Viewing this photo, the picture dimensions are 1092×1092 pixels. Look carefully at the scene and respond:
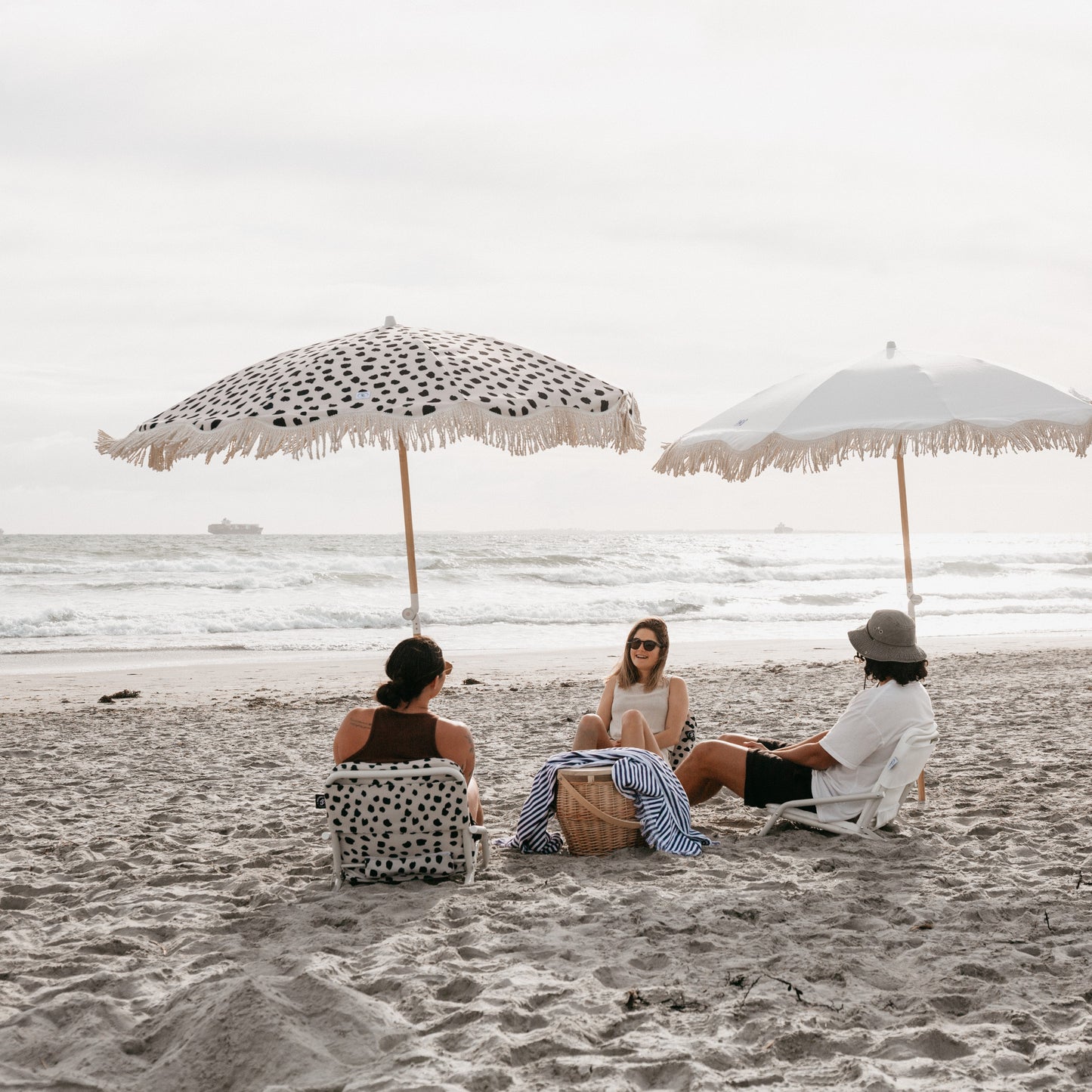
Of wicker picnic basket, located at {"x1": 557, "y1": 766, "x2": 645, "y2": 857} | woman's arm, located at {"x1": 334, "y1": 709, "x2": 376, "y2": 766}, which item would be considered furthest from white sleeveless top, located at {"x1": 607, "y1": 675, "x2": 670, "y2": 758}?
woman's arm, located at {"x1": 334, "y1": 709, "x2": 376, "y2": 766}

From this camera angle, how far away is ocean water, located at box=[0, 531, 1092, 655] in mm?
18922

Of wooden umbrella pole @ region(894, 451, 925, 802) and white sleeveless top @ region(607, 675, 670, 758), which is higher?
wooden umbrella pole @ region(894, 451, 925, 802)

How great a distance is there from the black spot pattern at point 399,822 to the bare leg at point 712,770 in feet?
4.59

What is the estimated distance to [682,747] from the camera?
5555 mm

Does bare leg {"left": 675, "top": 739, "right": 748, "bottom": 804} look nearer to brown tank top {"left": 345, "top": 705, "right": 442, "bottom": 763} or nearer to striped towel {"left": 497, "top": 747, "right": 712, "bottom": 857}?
striped towel {"left": 497, "top": 747, "right": 712, "bottom": 857}

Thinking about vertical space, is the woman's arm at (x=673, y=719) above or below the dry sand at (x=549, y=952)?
above

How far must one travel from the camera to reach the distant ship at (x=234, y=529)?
72.5m

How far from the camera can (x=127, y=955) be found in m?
3.42

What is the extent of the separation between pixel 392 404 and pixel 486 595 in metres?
23.3

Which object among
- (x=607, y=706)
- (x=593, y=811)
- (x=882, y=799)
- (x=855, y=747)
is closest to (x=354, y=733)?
(x=593, y=811)

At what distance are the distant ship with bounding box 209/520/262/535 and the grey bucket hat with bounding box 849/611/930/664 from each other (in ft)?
233

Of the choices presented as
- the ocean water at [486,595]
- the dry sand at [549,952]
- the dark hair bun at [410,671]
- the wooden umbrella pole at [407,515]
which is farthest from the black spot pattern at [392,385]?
the ocean water at [486,595]

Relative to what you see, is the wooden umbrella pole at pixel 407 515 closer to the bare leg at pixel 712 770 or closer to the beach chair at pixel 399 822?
the beach chair at pixel 399 822

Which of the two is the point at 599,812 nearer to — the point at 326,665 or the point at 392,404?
the point at 392,404
